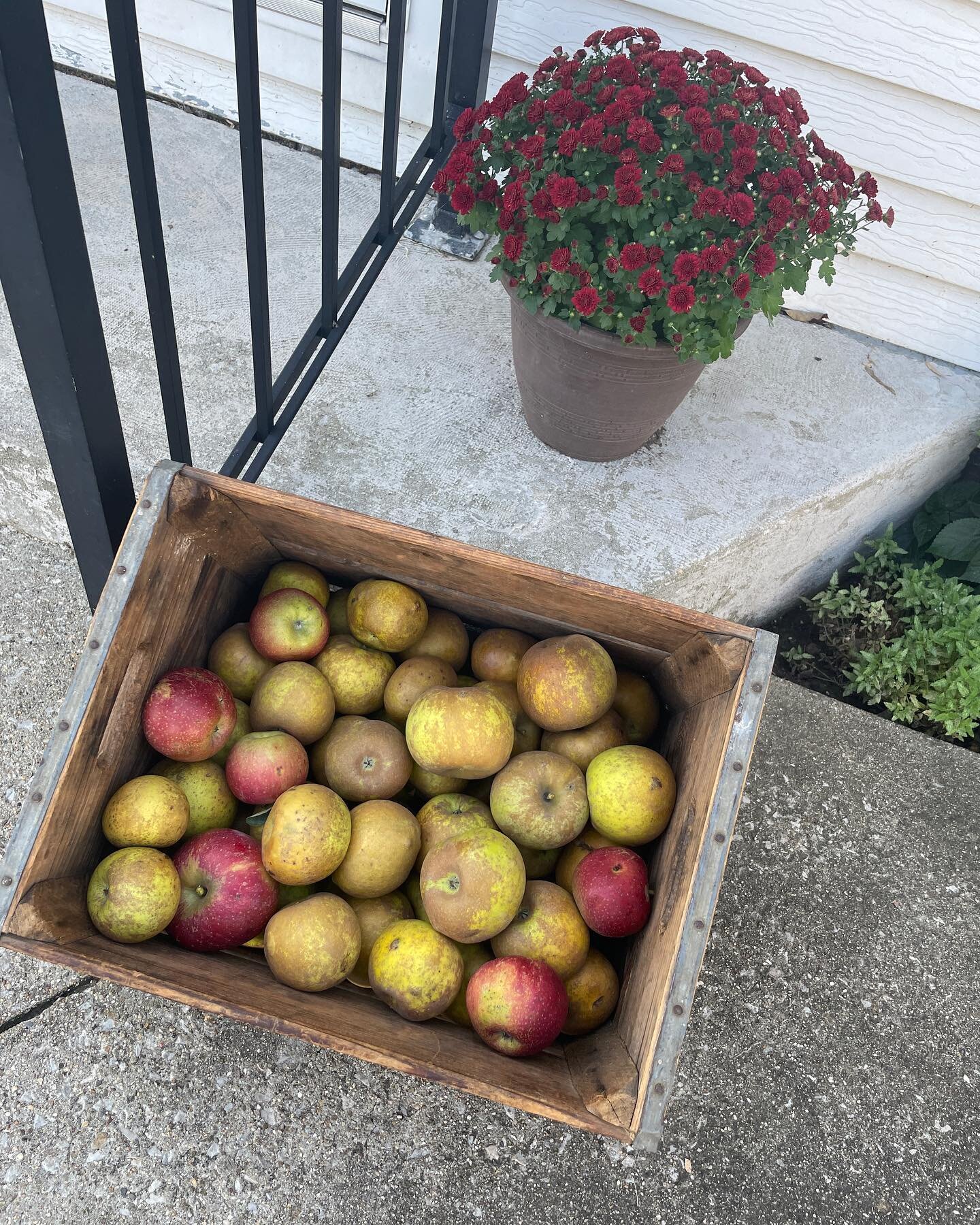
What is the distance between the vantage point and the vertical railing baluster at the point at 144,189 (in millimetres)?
1152

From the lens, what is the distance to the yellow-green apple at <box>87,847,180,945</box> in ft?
4.52

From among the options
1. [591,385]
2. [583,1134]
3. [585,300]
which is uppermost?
[585,300]

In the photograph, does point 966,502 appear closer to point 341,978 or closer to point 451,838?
point 451,838

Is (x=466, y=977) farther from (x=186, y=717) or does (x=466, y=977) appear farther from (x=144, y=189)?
(x=144, y=189)

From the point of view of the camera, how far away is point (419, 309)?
280cm

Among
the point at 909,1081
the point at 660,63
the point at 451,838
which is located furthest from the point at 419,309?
the point at 909,1081

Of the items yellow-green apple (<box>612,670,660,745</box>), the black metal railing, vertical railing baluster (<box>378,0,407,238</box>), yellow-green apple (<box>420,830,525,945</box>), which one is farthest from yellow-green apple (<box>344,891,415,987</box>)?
vertical railing baluster (<box>378,0,407,238</box>)

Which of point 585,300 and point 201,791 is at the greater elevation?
point 585,300

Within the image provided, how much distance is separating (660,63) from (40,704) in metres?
2.09

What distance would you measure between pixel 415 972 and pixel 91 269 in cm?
124

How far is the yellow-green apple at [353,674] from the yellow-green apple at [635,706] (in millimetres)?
476

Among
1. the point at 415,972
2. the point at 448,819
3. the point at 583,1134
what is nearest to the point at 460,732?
the point at 448,819

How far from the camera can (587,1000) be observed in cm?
152

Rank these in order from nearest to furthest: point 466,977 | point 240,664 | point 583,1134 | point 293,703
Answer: point 466,977
point 293,703
point 240,664
point 583,1134
